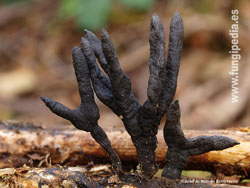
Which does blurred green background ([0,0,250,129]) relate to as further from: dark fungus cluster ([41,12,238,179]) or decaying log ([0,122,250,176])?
dark fungus cluster ([41,12,238,179])

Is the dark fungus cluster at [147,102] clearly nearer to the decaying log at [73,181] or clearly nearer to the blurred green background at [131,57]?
the decaying log at [73,181]

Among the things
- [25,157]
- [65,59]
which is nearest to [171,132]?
[25,157]

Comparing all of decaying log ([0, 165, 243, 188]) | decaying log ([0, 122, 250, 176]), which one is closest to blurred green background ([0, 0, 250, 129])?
decaying log ([0, 122, 250, 176])

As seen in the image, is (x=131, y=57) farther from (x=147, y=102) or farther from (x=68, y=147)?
(x=147, y=102)

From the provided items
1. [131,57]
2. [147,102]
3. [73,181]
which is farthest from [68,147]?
[131,57]

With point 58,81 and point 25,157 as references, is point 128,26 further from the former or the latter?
point 25,157

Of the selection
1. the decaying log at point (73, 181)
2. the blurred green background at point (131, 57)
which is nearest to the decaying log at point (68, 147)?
the decaying log at point (73, 181)
